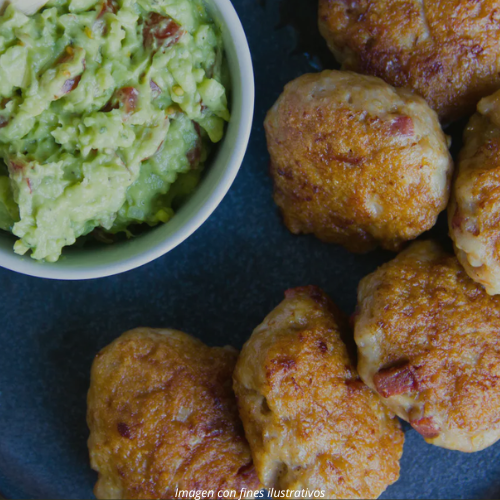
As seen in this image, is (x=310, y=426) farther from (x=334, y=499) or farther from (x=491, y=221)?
(x=491, y=221)

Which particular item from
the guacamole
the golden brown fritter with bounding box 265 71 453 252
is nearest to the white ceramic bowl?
the guacamole

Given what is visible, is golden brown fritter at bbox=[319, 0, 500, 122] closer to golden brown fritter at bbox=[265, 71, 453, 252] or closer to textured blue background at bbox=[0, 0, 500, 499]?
golden brown fritter at bbox=[265, 71, 453, 252]

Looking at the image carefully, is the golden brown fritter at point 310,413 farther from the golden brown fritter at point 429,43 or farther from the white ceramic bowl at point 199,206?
the golden brown fritter at point 429,43

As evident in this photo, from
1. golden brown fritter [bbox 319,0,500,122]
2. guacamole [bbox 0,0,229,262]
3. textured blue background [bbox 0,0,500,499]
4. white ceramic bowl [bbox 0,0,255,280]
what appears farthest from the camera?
textured blue background [bbox 0,0,500,499]

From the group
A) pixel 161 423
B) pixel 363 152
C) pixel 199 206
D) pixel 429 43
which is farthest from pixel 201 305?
pixel 429 43

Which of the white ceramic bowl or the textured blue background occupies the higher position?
the white ceramic bowl

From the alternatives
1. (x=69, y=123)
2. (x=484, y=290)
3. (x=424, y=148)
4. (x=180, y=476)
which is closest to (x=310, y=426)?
(x=180, y=476)

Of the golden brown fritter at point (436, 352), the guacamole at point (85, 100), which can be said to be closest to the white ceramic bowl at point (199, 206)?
the guacamole at point (85, 100)

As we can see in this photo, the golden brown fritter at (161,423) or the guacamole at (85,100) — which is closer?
the guacamole at (85,100)
